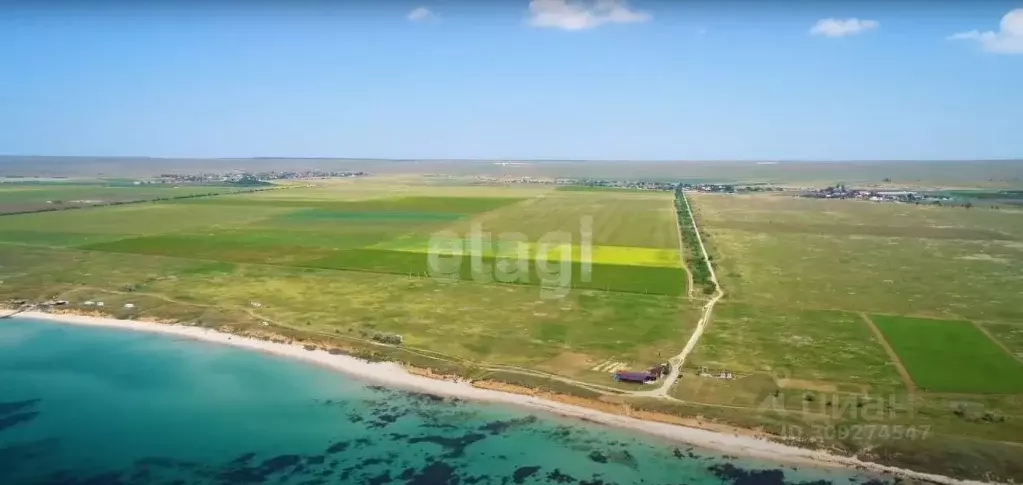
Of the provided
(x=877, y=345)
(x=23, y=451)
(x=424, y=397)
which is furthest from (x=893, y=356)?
(x=23, y=451)

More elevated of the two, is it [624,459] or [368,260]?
[368,260]

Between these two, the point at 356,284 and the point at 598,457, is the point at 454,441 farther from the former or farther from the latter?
the point at 356,284

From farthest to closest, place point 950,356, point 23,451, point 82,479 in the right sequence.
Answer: point 950,356, point 23,451, point 82,479

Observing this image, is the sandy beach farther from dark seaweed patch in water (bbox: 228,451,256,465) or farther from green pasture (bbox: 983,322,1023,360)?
green pasture (bbox: 983,322,1023,360)

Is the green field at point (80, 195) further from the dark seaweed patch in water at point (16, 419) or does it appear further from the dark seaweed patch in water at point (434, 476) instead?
the dark seaweed patch in water at point (434, 476)

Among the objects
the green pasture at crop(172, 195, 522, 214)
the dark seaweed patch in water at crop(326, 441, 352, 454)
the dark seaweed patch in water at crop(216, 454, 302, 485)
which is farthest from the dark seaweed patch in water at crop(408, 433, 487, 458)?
the green pasture at crop(172, 195, 522, 214)

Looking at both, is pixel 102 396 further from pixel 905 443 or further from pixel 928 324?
pixel 928 324
